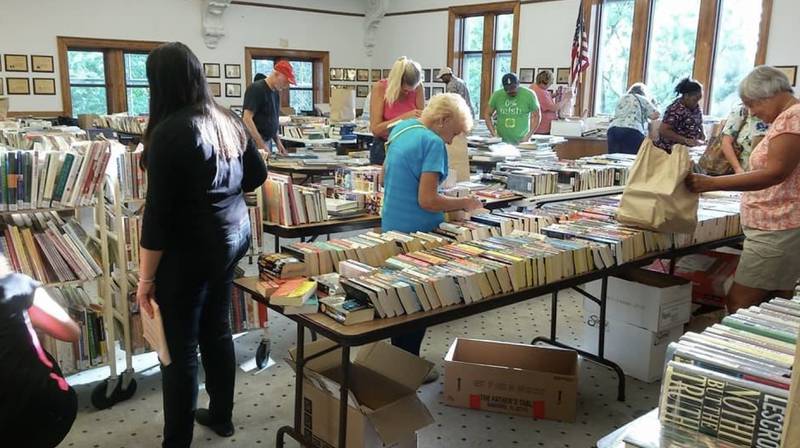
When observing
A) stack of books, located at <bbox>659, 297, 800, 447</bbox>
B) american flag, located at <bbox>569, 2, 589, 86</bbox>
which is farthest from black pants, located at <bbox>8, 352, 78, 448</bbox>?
american flag, located at <bbox>569, 2, 589, 86</bbox>

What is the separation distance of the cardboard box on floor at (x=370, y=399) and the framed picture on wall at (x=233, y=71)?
10.5 meters

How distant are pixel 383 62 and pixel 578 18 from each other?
4965mm

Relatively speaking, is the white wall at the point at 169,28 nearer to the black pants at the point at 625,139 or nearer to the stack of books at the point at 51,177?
the black pants at the point at 625,139

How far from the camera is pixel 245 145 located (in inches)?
95.3

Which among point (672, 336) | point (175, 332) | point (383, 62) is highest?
point (383, 62)

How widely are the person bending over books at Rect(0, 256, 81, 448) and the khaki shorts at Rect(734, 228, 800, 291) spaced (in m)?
2.67

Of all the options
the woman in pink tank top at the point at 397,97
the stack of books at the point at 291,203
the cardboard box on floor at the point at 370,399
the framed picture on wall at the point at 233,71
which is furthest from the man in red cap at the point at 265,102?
the framed picture on wall at the point at 233,71

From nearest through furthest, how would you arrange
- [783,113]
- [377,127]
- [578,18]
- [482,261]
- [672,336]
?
1. [482,261]
2. [783,113]
3. [672,336]
4. [377,127]
5. [578,18]

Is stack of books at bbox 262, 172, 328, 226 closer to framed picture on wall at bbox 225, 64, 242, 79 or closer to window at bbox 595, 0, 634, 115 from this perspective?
window at bbox 595, 0, 634, 115

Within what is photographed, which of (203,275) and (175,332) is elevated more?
(203,275)

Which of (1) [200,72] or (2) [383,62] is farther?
(2) [383,62]

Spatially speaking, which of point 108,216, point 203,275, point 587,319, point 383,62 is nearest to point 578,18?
point 383,62

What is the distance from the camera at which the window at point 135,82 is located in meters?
11.3

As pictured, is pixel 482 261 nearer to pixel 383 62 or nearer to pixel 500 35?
pixel 500 35
